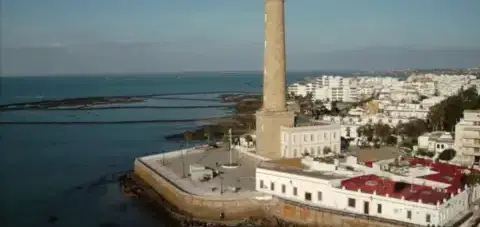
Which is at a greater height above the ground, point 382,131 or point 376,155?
point 376,155

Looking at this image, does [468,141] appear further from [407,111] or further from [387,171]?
[407,111]

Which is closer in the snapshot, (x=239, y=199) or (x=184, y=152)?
(x=239, y=199)

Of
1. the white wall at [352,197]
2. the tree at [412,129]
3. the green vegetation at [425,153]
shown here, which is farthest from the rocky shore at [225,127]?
the white wall at [352,197]

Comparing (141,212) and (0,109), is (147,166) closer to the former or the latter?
(141,212)

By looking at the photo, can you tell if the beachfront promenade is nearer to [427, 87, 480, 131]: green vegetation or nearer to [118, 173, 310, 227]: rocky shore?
[118, 173, 310, 227]: rocky shore

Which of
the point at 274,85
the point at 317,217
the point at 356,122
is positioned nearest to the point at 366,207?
the point at 317,217

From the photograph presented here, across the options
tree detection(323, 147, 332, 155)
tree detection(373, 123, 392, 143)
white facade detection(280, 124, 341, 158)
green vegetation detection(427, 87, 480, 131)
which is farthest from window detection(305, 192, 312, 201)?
green vegetation detection(427, 87, 480, 131)

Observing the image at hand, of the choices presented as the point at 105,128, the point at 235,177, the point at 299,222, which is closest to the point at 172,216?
the point at 235,177
